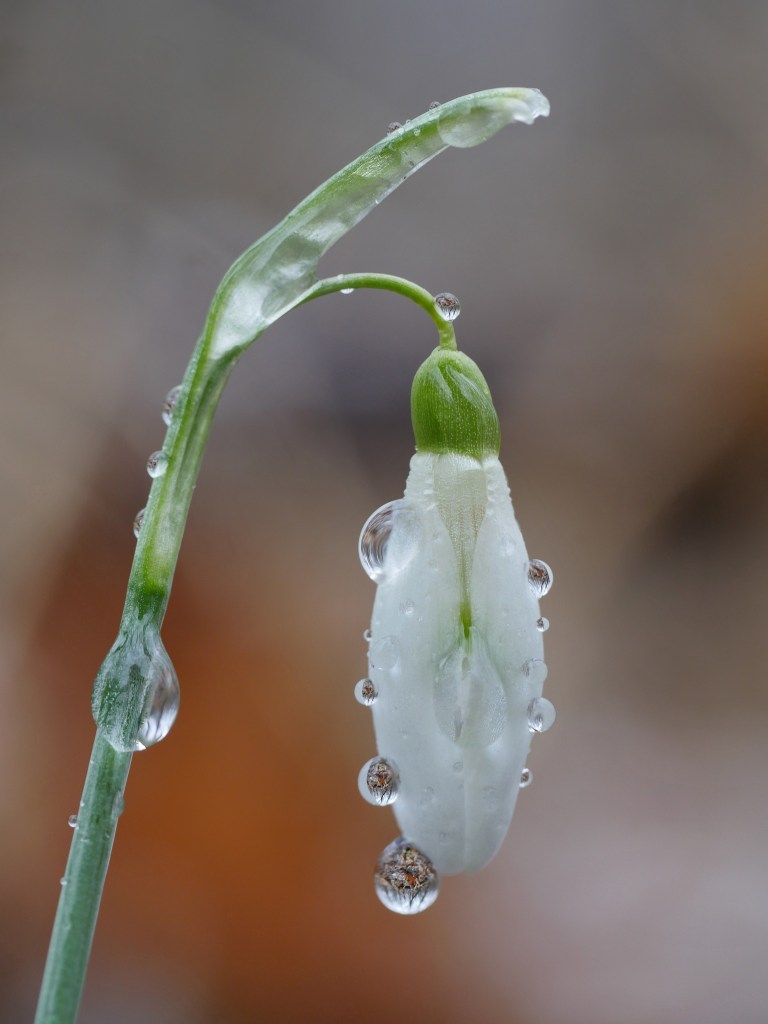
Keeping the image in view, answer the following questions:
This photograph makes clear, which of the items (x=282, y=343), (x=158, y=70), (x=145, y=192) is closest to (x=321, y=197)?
(x=282, y=343)

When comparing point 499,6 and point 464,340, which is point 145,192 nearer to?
point 464,340

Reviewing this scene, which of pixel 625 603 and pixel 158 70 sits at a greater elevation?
pixel 158 70

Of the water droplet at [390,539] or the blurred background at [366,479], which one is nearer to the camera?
the water droplet at [390,539]

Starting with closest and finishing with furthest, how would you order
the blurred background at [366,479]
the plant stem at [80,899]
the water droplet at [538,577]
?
1. the plant stem at [80,899]
2. the water droplet at [538,577]
3. the blurred background at [366,479]

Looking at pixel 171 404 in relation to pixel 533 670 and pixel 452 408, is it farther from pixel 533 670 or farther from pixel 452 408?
pixel 533 670

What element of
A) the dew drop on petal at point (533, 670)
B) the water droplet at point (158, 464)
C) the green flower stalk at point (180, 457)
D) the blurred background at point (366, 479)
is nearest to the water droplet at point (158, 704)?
the green flower stalk at point (180, 457)

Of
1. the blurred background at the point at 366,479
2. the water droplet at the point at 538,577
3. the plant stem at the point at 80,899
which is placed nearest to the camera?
the plant stem at the point at 80,899

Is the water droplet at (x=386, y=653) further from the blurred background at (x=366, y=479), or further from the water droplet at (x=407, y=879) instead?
the blurred background at (x=366, y=479)

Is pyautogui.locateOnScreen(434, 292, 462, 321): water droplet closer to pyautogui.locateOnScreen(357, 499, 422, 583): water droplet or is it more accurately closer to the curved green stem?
the curved green stem
